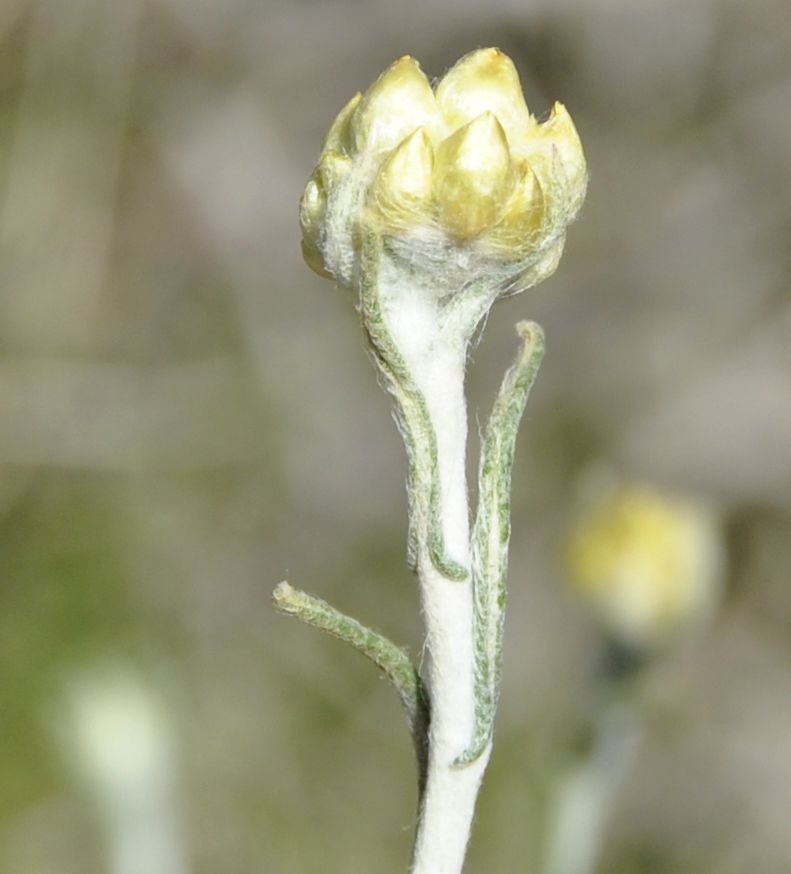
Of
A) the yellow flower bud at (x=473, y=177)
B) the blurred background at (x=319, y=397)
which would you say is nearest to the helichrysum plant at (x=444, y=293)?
the yellow flower bud at (x=473, y=177)

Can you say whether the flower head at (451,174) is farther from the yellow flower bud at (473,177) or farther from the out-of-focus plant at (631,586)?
the out-of-focus plant at (631,586)

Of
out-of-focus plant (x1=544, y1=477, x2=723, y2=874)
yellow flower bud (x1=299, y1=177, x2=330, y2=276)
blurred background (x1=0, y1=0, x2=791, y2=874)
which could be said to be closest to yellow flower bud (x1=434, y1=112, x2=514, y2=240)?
yellow flower bud (x1=299, y1=177, x2=330, y2=276)

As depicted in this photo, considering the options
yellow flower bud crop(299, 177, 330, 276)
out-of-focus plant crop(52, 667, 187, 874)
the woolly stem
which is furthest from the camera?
out-of-focus plant crop(52, 667, 187, 874)

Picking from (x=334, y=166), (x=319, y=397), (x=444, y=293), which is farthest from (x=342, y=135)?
(x=319, y=397)

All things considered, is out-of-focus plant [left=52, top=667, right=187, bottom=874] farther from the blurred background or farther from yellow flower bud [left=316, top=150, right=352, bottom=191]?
the blurred background

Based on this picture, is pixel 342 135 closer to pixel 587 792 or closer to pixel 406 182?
pixel 406 182

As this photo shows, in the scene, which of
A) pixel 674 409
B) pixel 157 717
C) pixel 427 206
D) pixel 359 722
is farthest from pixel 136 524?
pixel 427 206
